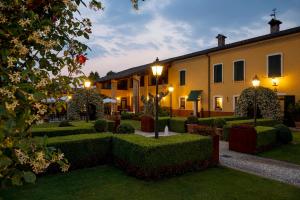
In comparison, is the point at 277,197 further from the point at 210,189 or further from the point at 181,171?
the point at 181,171

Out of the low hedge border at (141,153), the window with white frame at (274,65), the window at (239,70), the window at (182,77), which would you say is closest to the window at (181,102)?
the window at (182,77)

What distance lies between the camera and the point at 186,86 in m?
28.4

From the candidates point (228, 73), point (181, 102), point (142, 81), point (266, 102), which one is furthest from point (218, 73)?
point (142, 81)

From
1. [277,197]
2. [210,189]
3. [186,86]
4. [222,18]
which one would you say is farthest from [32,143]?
[222,18]

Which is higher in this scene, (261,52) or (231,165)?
(261,52)

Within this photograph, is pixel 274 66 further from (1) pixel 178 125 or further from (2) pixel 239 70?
(1) pixel 178 125

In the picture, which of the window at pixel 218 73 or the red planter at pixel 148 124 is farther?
the window at pixel 218 73

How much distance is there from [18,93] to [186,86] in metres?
27.2

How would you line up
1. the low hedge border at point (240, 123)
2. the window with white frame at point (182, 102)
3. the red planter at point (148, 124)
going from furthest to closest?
the window with white frame at point (182, 102), the red planter at point (148, 124), the low hedge border at point (240, 123)

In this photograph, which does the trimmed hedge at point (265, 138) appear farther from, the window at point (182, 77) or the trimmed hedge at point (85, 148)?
the window at point (182, 77)

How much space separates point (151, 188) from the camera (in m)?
6.87

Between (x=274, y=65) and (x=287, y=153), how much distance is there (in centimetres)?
1043

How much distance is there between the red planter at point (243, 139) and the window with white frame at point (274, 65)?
32.5 ft

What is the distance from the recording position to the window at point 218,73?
945 inches
